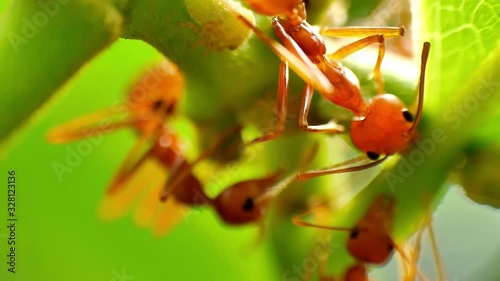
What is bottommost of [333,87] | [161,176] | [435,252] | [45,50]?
Answer: [435,252]

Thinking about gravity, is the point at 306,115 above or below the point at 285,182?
above

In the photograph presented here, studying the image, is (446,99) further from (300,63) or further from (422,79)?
(300,63)

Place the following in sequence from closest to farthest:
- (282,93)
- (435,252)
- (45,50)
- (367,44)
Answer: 1. (45,50)
2. (282,93)
3. (367,44)
4. (435,252)

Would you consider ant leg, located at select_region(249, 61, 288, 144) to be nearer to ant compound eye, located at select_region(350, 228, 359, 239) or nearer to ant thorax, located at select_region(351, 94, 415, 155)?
ant thorax, located at select_region(351, 94, 415, 155)

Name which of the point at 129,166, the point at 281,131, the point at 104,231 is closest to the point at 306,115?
the point at 281,131

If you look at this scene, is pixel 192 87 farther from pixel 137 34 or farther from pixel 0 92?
pixel 0 92

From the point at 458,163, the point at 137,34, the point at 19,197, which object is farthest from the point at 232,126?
the point at 19,197

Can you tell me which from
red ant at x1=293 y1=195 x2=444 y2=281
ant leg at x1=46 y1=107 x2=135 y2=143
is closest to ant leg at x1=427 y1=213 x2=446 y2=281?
red ant at x1=293 y1=195 x2=444 y2=281
